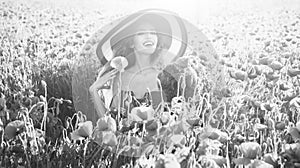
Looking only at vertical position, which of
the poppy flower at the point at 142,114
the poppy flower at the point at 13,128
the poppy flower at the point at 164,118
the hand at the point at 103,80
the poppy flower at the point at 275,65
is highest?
the poppy flower at the point at 275,65

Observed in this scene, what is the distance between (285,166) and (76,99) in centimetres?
64

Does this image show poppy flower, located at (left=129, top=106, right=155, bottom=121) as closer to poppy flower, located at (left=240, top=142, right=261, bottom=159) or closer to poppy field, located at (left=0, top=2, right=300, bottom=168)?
poppy field, located at (left=0, top=2, right=300, bottom=168)

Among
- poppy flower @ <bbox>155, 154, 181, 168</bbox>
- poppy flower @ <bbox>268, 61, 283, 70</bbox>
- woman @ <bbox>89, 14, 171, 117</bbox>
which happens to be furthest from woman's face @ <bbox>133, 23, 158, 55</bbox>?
poppy flower @ <bbox>155, 154, 181, 168</bbox>

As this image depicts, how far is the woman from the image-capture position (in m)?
1.17

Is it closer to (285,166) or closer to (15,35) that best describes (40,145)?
(285,166)

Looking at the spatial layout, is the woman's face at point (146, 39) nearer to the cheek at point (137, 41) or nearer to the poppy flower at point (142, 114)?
the cheek at point (137, 41)

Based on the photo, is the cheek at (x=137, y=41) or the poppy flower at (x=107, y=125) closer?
the poppy flower at (x=107, y=125)

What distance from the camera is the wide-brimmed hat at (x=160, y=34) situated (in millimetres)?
1197

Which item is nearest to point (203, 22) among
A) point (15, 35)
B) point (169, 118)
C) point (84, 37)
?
point (84, 37)

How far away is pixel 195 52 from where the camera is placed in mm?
1592

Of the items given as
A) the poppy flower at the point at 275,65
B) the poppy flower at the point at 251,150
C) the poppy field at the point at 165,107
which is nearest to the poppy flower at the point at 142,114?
the poppy field at the point at 165,107

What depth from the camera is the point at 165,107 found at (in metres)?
1.25

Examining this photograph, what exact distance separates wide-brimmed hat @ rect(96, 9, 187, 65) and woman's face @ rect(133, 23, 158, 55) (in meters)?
0.01

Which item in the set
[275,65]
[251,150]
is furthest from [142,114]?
[275,65]
